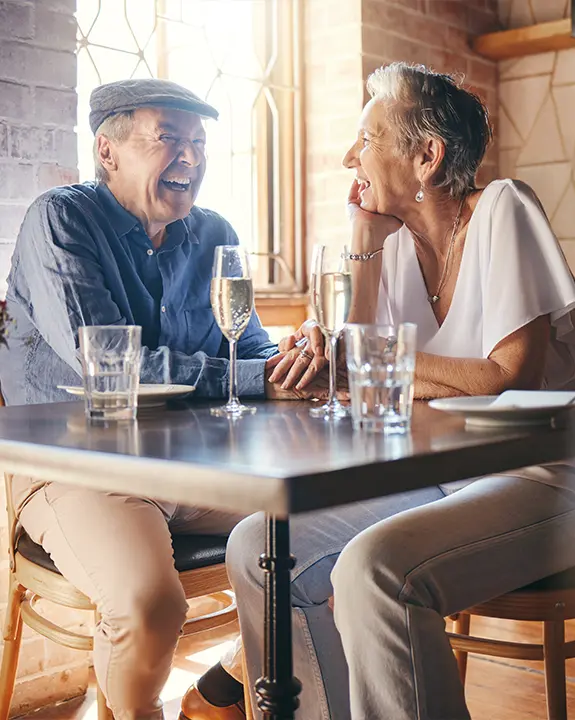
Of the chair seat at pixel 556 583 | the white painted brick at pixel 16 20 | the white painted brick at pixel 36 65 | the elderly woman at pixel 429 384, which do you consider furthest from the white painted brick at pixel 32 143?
the chair seat at pixel 556 583

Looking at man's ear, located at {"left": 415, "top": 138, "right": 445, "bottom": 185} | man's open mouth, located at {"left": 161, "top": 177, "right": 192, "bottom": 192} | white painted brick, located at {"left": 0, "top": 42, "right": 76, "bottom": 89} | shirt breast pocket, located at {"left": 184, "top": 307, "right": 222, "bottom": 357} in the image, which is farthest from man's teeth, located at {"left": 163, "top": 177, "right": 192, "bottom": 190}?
man's ear, located at {"left": 415, "top": 138, "right": 445, "bottom": 185}

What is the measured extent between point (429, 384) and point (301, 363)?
24cm

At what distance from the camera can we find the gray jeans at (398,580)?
1386 mm

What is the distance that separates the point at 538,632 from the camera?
121 inches

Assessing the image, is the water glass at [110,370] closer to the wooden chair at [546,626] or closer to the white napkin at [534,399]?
the white napkin at [534,399]

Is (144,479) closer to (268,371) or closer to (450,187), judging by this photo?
(268,371)

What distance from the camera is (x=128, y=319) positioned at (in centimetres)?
217

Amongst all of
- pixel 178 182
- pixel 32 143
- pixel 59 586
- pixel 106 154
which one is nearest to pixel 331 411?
pixel 59 586

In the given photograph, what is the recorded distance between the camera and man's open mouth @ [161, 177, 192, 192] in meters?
2.38

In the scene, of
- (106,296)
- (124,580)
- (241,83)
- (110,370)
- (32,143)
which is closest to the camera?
(110,370)

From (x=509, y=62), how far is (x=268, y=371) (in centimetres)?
267

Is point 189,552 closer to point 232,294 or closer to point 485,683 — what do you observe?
point 232,294

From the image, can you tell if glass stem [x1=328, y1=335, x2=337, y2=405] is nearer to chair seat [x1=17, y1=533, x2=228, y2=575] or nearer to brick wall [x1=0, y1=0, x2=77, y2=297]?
chair seat [x1=17, y1=533, x2=228, y2=575]

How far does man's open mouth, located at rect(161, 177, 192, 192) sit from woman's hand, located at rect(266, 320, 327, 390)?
67 centimetres
